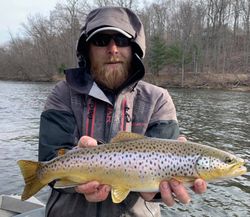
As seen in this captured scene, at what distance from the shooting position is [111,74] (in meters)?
3.01

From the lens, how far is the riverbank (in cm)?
4216

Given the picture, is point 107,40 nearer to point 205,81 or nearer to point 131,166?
point 131,166

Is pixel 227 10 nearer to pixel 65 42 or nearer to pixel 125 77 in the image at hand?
pixel 65 42

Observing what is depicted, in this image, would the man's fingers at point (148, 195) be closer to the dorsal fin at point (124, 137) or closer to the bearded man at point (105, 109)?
the bearded man at point (105, 109)

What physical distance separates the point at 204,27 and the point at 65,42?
24847 mm

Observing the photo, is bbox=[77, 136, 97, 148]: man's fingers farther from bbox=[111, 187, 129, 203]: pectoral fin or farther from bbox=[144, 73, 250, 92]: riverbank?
bbox=[144, 73, 250, 92]: riverbank

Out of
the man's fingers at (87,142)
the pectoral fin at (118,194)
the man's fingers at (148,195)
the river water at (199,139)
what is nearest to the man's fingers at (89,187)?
the pectoral fin at (118,194)

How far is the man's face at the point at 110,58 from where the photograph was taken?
9.86ft

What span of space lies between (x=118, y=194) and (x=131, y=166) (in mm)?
204

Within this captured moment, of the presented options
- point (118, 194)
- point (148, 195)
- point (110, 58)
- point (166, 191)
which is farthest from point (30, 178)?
point (110, 58)

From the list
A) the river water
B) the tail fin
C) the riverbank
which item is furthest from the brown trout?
the riverbank

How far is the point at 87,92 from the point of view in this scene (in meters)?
2.85

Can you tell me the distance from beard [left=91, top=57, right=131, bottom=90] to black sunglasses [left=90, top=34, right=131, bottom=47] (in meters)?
0.14

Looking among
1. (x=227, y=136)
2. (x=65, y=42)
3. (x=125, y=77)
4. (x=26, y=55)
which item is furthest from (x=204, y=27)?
(x=125, y=77)
